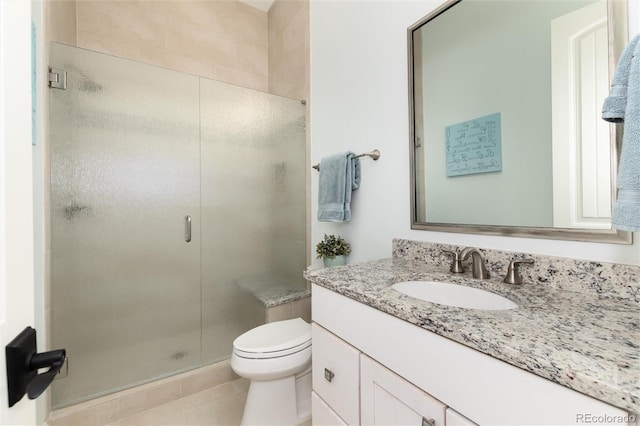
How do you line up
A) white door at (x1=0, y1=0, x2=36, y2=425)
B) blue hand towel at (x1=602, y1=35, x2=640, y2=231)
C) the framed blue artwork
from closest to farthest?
white door at (x1=0, y1=0, x2=36, y2=425), blue hand towel at (x1=602, y1=35, x2=640, y2=231), the framed blue artwork

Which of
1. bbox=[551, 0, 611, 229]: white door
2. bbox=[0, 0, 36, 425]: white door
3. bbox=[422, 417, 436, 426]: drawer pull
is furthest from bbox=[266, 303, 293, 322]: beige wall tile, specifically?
bbox=[551, 0, 611, 229]: white door

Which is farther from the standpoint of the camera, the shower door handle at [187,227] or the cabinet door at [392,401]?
the shower door handle at [187,227]

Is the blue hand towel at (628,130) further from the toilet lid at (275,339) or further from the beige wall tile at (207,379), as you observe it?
the beige wall tile at (207,379)

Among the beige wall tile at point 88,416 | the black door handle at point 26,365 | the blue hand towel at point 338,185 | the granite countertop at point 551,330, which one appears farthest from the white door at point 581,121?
the beige wall tile at point 88,416

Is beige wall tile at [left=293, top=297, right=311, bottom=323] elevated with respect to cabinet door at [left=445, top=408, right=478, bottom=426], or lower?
lower

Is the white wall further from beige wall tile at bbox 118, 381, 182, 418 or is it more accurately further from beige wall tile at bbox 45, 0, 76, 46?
beige wall tile at bbox 45, 0, 76, 46

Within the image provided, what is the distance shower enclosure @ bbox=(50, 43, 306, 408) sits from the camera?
1.35 meters

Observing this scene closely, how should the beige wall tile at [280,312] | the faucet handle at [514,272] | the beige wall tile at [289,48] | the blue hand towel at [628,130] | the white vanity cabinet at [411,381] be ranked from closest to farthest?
the white vanity cabinet at [411,381] → the blue hand towel at [628,130] → the faucet handle at [514,272] → the beige wall tile at [280,312] → the beige wall tile at [289,48]

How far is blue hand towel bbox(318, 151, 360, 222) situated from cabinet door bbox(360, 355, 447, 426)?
2.67 feet

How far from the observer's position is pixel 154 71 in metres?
1.54

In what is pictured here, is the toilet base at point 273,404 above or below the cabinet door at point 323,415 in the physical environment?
below

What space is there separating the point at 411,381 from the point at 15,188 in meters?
0.84

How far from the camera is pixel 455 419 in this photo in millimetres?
571

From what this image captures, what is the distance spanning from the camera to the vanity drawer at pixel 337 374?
0.83 meters
